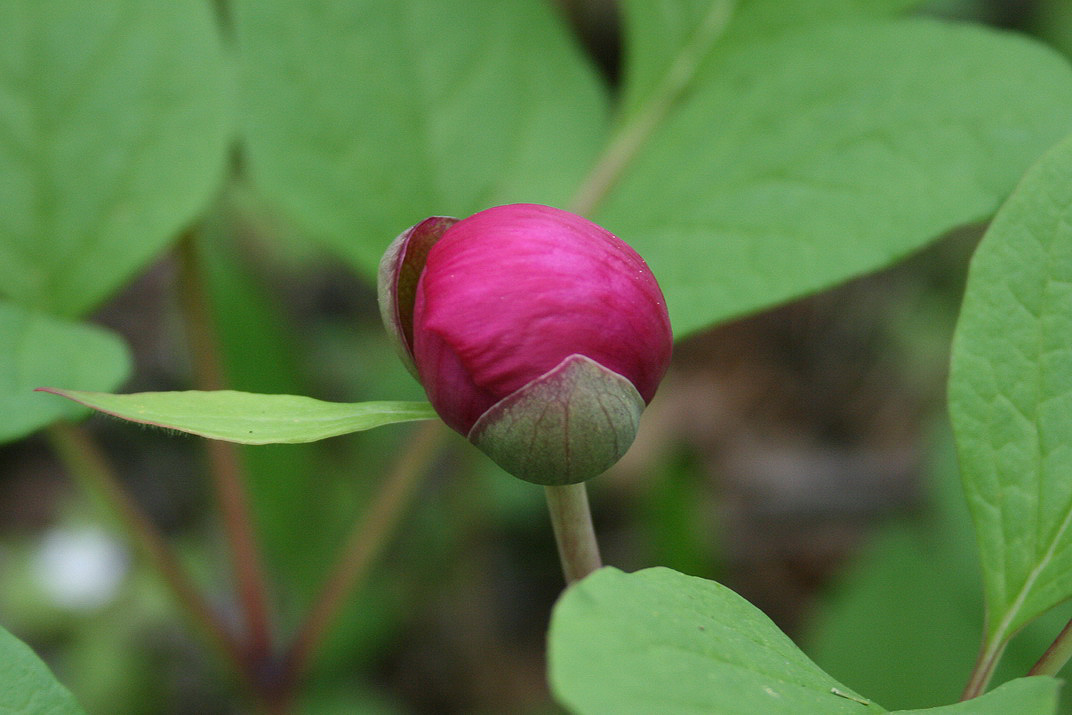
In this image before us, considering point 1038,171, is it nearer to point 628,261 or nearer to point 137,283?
point 628,261

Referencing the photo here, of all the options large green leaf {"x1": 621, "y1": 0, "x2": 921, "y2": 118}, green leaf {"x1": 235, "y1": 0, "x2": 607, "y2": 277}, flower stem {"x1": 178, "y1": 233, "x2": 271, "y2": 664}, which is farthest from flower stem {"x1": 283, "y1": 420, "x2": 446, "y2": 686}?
large green leaf {"x1": 621, "y1": 0, "x2": 921, "y2": 118}

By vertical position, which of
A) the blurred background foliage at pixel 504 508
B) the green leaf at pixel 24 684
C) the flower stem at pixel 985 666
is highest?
the green leaf at pixel 24 684

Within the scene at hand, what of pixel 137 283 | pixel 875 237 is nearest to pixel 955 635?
pixel 875 237

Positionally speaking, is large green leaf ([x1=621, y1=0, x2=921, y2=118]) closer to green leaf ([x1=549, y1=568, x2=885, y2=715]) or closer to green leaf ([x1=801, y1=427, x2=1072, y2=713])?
green leaf ([x1=801, y1=427, x2=1072, y2=713])

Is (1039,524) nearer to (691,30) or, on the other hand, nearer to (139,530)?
(691,30)

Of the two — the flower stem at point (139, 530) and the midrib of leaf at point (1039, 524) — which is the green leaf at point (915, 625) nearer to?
the midrib of leaf at point (1039, 524)

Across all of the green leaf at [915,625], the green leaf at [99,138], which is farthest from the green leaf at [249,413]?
the green leaf at [915,625]
